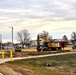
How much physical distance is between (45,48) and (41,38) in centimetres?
327

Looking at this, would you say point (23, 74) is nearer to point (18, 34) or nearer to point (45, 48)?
point (45, 48)

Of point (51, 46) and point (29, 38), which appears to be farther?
point (29, 38)

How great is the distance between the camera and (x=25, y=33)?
176m

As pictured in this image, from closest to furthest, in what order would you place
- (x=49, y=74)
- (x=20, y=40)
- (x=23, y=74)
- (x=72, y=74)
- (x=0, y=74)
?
(x=0, y=74)
(x=23, y=74)
(x=49, y=74)
(x=72, y=74)
(x=20, y=40)

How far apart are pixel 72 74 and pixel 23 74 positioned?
16.5 feet

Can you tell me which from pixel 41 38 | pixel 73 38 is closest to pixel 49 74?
pixel 41 38

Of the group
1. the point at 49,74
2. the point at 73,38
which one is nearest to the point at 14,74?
→ the point at 49,74

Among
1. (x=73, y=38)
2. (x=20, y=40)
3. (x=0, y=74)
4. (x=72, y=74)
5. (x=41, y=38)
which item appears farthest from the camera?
(x=73, y=38)

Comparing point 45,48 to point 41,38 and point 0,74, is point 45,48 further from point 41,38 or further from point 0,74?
point 0,74

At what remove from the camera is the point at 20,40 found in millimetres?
169375

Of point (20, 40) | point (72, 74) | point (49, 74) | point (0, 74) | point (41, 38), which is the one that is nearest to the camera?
point (0, 74)

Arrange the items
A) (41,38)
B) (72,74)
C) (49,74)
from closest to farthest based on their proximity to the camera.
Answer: (49,74), (72,74), (41,38)

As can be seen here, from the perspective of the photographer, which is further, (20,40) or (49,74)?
(20,40)

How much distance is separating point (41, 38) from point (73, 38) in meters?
111
